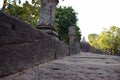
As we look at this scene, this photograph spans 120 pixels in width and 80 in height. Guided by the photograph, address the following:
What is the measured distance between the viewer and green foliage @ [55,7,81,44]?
3111 centimetres

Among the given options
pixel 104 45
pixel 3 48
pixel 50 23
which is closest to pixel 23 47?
pixel 3 48

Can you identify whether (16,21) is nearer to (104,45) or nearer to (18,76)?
(18,76)

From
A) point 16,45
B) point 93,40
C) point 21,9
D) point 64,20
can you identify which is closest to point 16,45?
point 16,45

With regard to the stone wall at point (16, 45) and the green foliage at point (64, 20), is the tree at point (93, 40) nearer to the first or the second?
the green foliage at point (64, 20)

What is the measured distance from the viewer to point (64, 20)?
104 ft

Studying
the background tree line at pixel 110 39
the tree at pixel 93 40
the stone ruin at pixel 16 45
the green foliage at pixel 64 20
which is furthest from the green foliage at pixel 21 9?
the tree at pixel 93 40

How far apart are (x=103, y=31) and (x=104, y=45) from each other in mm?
4744

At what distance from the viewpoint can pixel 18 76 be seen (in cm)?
246

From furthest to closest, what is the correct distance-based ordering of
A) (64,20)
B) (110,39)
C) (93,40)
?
(93,40)
(110,39)
(64,20)

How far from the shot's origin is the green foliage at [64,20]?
31.1 meters

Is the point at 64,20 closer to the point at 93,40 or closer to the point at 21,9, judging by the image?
the point at 21,9

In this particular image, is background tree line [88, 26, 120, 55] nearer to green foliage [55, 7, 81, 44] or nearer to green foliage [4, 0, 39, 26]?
green foliage [55, 7, 81, 44]

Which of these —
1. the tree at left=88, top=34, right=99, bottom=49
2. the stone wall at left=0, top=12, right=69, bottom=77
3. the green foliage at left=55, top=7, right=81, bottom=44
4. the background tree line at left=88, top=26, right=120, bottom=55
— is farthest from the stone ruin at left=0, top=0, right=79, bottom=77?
the tree at left=88, top=34, right=99, bottom=49

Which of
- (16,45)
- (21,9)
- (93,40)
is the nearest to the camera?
(16,45)
